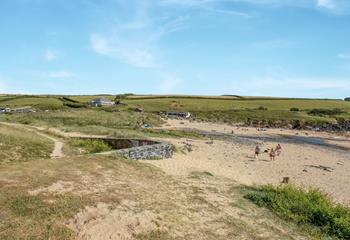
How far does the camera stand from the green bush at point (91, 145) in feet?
114

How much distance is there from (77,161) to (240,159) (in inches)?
814

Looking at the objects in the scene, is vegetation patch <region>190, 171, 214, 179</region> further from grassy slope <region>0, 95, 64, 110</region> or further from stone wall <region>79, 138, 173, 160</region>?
grassy slope <region>0, 95, 64, 110</region>

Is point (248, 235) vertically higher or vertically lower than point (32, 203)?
lower

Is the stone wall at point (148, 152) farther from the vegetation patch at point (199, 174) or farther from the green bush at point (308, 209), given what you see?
the green bush at point (308, 209)

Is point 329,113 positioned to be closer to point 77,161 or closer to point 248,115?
point 248,115

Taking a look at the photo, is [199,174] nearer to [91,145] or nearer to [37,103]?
[91,145]

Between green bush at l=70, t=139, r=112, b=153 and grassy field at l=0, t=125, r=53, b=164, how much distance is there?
2563 millimetres

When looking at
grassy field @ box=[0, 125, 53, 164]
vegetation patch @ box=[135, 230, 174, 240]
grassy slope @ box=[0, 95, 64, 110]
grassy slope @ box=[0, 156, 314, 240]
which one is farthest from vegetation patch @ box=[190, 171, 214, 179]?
grassy slope @ box=[0, 95, 64, 110]

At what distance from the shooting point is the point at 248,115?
118m

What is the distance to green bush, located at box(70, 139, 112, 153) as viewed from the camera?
34656 mm

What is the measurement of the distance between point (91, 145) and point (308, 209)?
21.2 m


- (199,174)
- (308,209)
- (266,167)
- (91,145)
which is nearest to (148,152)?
(199,174)

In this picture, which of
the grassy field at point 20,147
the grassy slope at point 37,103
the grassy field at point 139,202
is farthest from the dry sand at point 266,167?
the grassy slope at point 37,103

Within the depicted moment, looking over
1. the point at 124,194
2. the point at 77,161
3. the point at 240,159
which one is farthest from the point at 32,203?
the point at 240,159
